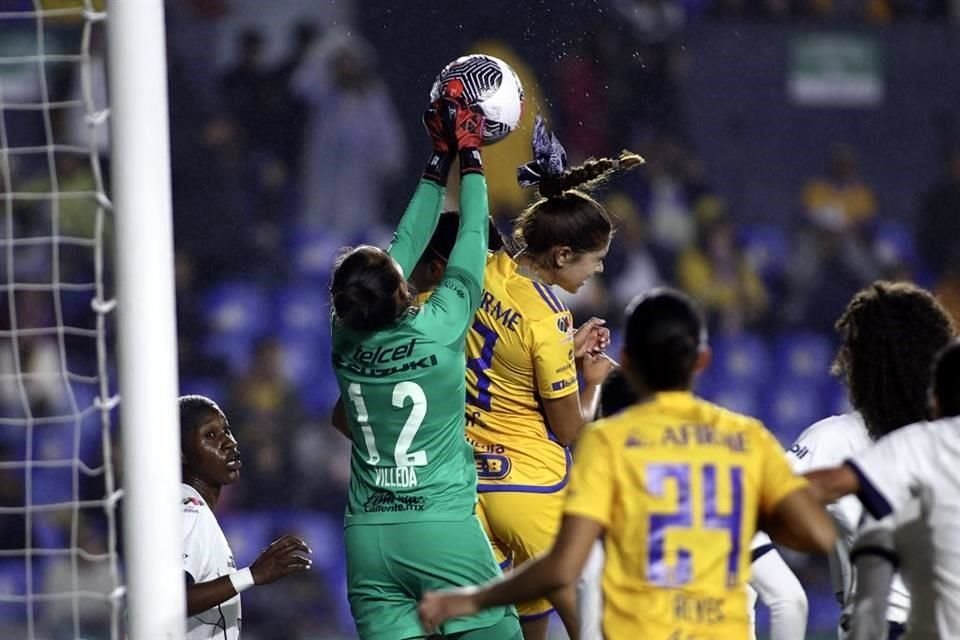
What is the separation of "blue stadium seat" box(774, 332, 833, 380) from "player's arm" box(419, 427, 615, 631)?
8.36 m

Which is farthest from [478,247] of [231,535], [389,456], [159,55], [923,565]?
[231,535]

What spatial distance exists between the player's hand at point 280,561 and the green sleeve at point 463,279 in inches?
28.7

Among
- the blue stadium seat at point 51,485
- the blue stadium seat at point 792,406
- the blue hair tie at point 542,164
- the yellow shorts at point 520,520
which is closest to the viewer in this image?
the yellow shorts at point 520,520

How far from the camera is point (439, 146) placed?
4840mm

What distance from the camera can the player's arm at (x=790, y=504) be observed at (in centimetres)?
310

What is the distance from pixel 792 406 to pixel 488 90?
6920 mm

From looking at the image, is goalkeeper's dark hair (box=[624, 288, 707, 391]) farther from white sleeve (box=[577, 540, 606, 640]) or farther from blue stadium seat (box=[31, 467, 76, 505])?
blue stadium seat (box=[31, 467, 76, 505])

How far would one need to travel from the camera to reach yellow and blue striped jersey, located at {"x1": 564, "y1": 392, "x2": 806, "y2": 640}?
3072mm

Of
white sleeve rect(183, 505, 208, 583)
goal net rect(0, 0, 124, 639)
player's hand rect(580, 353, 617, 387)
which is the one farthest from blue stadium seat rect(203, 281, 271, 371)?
white sleeve rect(183, 505, 208, 583)

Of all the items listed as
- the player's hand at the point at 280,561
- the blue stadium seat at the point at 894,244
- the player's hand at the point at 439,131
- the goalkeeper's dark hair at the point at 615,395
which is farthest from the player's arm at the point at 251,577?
the blue stadium seat at the point at 894,244

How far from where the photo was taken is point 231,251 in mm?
10414

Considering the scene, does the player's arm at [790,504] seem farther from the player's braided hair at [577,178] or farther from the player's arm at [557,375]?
the player's braided hair at [577,178]

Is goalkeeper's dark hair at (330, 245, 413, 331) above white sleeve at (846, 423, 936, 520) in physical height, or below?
above

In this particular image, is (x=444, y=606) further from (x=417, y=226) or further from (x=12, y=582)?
(x=12, y=582)
